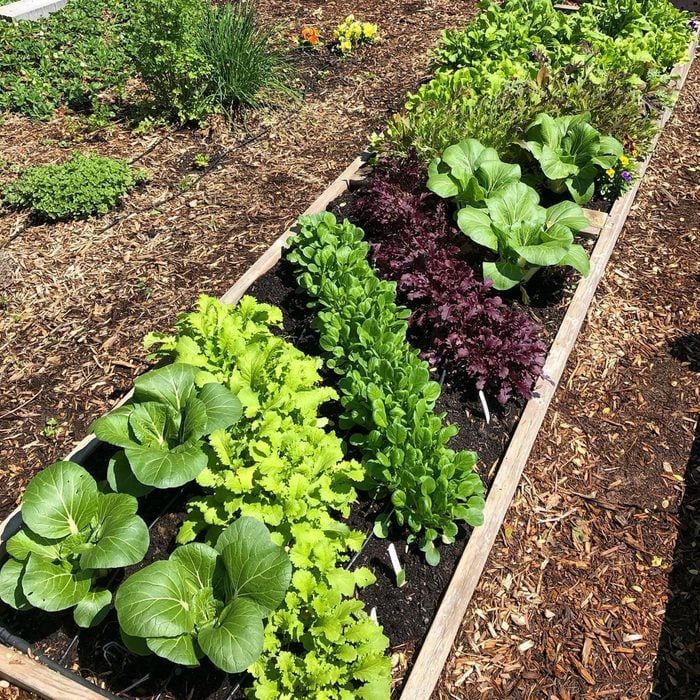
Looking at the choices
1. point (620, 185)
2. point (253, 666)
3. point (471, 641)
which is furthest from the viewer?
point (620, 185)

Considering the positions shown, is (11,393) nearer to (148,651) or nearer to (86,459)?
(86,459)

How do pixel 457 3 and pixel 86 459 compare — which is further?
pixel 457 3

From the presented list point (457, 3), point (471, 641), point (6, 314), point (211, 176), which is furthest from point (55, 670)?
point (457, 3)

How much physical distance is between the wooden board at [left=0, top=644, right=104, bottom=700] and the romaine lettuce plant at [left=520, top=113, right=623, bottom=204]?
3.75 meters

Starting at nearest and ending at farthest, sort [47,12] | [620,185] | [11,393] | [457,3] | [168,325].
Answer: [11,393] < [168,325] < [620,185] < [47,12] < [457,3]

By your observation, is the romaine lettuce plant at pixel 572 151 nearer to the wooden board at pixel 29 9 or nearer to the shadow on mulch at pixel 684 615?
the shadow on mulch at pixel 684 615

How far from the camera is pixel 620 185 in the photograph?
4539 millimetres

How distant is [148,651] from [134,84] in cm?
538

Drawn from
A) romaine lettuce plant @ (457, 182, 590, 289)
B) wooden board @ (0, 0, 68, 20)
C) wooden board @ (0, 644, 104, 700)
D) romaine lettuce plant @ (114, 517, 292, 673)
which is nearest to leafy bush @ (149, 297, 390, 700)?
romaine lettuce plant @ (114, 517, 292, 673)

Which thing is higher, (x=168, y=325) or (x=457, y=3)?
(x=457, y=3)

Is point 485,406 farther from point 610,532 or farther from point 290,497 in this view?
point 290,497

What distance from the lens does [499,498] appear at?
9.94 feet

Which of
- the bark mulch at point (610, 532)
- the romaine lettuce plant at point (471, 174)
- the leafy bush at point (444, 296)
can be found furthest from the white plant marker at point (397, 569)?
the romaine lettuce plant at point (471, 174)

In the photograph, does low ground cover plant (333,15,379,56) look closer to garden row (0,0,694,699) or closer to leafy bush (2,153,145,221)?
garden row (0,0,694,699)
